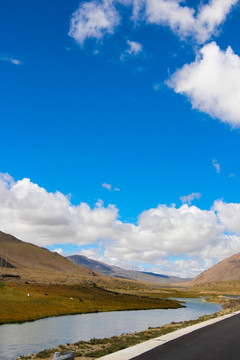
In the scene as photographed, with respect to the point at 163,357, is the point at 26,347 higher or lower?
lower

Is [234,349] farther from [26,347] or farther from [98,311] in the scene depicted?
[98,311]

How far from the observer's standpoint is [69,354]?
16875mm

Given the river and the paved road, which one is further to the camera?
the river

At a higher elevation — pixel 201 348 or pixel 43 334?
pixel 201 348

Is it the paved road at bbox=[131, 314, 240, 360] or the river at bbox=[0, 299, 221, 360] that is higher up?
the paved road at bbox=[131, 314, 240, 360]

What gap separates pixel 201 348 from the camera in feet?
71.2

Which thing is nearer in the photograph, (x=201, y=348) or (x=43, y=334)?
(x=201, y=348)

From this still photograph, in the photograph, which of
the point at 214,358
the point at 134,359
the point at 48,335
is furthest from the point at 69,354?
the point at 48,335

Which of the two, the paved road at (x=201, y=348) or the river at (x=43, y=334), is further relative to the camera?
the river at (x=43, y=334)

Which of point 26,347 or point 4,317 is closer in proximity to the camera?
point 26,347

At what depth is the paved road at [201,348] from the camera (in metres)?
19.1

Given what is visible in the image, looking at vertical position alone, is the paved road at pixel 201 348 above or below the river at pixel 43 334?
above

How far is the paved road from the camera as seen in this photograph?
1912 cm

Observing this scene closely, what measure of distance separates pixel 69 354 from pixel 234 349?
34.4ft
